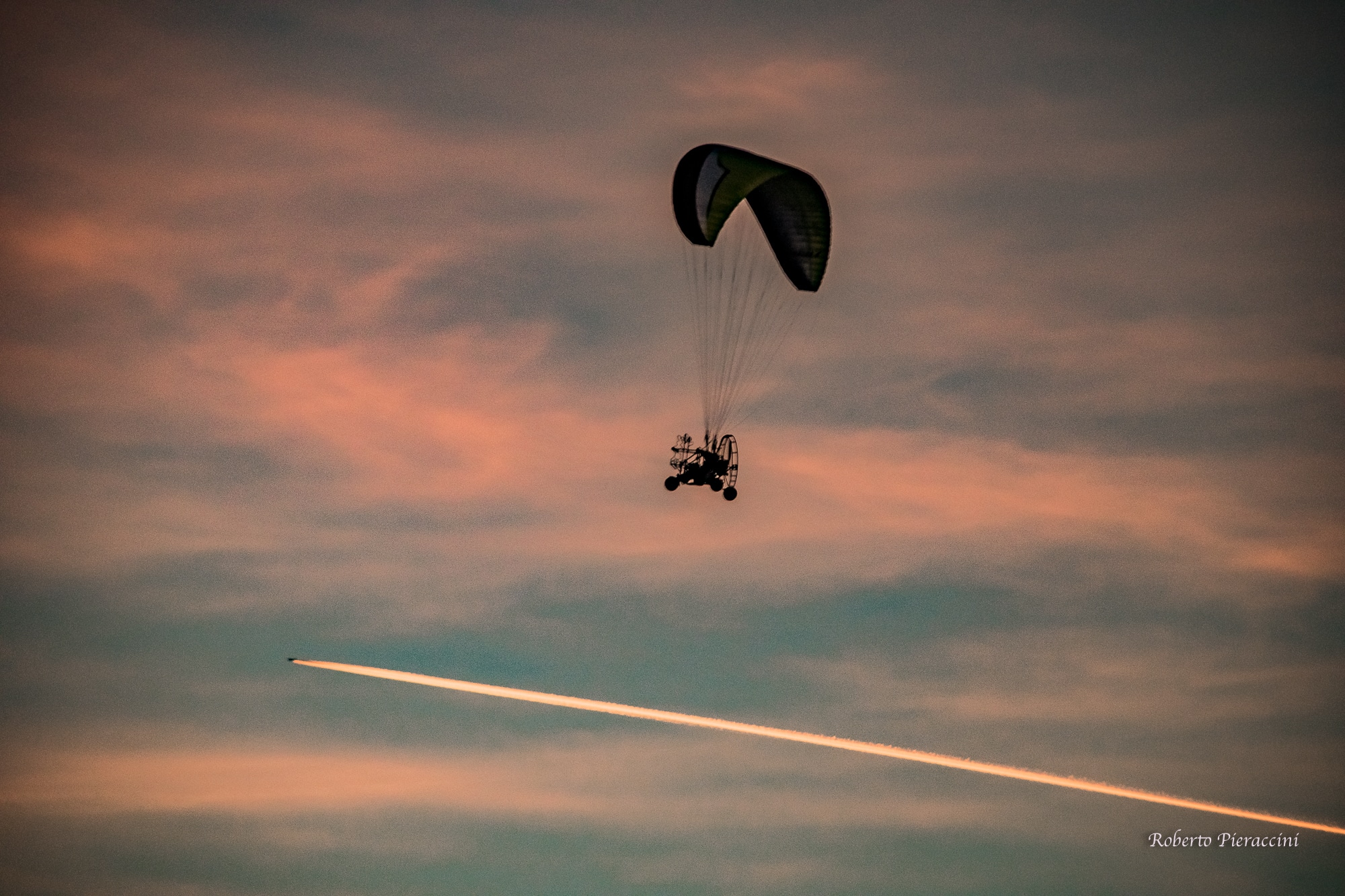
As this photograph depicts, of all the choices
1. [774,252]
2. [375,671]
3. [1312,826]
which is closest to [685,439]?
[774,252]

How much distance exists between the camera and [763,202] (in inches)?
2606

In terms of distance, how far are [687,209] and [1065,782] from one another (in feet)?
85.5

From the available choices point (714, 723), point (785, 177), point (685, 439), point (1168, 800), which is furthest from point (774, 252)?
point (1168, 800)

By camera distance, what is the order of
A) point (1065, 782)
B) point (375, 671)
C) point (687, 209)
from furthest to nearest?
point (687, 209), point (1065, 782), point (375, 671)

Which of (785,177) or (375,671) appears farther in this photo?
(785,177)

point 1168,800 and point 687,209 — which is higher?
point 687,209

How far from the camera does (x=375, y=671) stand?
46.9 meters

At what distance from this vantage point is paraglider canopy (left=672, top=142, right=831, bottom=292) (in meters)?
62.9

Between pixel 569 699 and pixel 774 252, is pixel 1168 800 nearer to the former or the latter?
pixel 569 699

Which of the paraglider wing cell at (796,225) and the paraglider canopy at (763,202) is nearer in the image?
the paraglider canopy at (763,202)

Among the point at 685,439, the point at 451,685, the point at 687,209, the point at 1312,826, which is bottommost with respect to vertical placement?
the point at 1312,826

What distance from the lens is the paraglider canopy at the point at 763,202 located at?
6294 cm

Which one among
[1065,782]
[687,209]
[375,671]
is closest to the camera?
[375,671]

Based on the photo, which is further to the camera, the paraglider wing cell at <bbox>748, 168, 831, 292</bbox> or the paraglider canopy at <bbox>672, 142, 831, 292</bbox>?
the paraglider wing cell at <bbox>748, 168, 831, 292</bbox>
